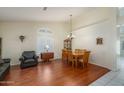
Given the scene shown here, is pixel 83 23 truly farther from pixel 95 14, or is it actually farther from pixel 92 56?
pixel 92 56

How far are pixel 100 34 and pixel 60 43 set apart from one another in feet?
11.8

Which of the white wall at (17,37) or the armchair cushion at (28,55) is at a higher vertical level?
the white wall at (17,37)

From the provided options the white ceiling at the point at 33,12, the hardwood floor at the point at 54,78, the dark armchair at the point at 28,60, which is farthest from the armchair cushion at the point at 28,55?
the white ceiling at the point at 33,12

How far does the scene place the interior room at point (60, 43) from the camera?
4996mm

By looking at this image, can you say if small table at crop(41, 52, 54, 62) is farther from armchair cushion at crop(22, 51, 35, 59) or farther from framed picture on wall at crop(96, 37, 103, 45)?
framed picture on wall at crop(96, 37, 103, 45)

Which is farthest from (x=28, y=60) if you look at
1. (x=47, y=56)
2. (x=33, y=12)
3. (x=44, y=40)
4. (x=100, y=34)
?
(x=100, y=34)

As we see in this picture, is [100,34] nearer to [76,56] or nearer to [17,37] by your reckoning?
[76,56]

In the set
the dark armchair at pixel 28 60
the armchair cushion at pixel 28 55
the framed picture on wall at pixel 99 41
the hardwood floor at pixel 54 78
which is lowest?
the hardwood floor at pixel 54 78

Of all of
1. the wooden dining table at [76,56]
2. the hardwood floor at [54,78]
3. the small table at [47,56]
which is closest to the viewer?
the hardwood floor at [54,78]

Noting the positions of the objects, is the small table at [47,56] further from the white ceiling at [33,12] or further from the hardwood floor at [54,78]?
the hardwood floor at [54,78]

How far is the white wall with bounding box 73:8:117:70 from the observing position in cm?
522

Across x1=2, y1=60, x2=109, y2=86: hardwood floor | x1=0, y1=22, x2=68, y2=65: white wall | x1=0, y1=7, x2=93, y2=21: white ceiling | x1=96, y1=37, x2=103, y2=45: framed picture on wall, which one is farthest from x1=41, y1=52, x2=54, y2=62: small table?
x1=96, y1=37, x2=103, y2=45: framed picture on wall

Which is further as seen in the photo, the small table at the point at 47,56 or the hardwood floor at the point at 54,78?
the small table at the point at 47,56
